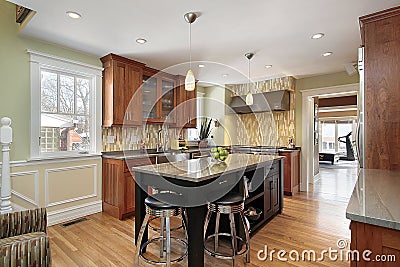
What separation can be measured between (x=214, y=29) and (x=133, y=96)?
1.87 meters

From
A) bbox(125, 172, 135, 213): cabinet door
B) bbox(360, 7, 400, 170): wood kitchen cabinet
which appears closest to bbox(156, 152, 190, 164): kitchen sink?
bbox(125, 172, 135, 213): cabinet door

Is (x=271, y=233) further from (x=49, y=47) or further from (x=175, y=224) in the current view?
(x=49, y=47)

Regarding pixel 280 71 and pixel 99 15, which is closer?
pixel 99 15

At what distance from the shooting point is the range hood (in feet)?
16.1

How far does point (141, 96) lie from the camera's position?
4.08 m

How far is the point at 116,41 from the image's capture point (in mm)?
3111

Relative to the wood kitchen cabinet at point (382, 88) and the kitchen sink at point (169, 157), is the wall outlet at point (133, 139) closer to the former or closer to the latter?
the kitchen sink at point (169, 157)

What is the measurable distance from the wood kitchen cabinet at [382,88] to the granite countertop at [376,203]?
1.85ft

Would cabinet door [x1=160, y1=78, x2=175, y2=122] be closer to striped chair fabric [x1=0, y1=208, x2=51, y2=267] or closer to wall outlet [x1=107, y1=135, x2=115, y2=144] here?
wall outlet [x1=107, y1=135, x2=115, y2=144]

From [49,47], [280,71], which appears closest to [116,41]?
[49,47]

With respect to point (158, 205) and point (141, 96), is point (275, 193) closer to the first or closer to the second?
point (158, 205)

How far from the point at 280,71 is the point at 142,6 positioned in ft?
10.5

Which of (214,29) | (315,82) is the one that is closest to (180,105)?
(214,29)

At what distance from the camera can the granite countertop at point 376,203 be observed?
0.92m
